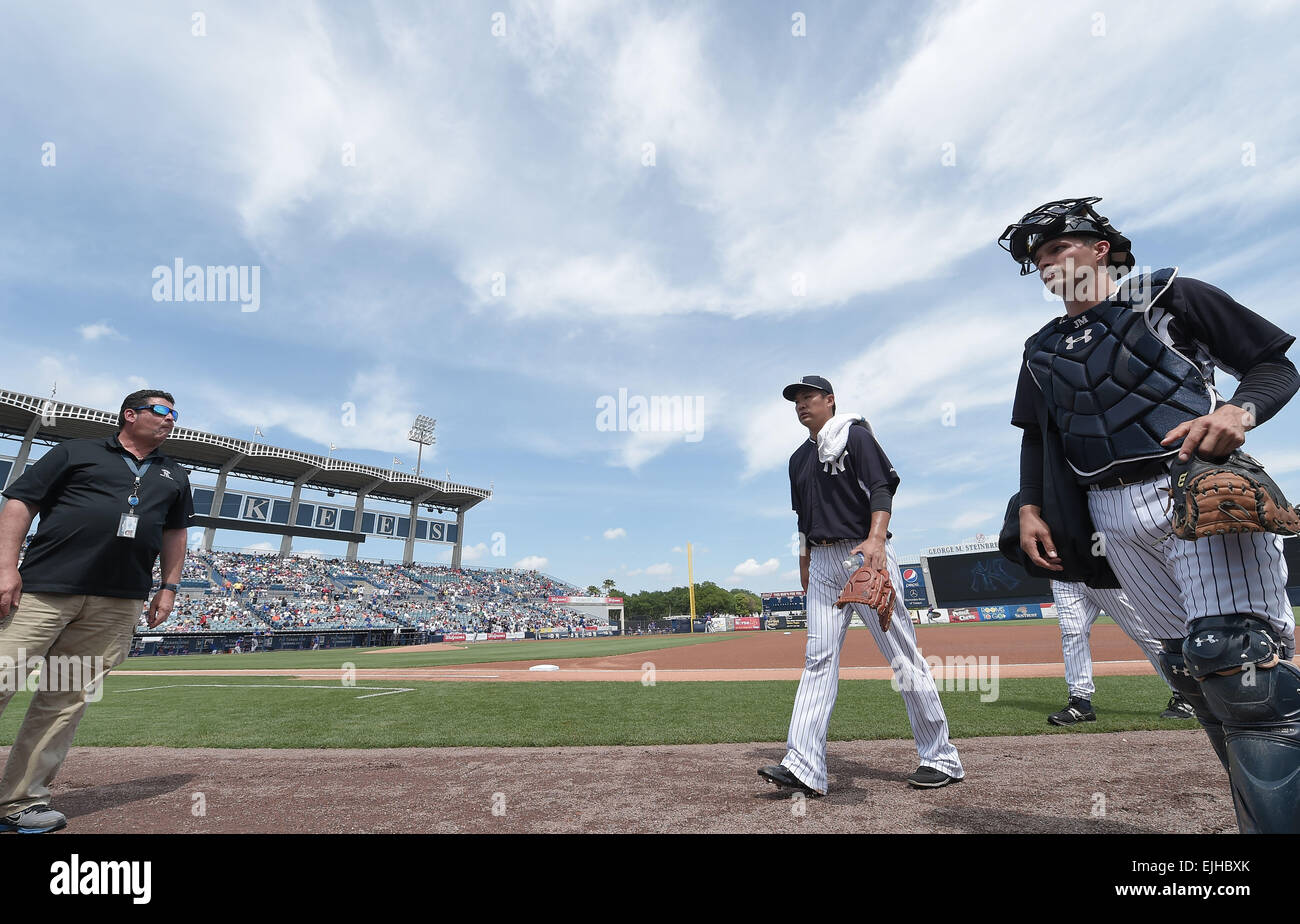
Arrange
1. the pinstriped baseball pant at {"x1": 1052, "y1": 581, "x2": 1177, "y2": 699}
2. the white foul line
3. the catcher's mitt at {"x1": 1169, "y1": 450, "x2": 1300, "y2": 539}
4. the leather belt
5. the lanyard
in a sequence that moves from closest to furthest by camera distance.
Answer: the catcher's mitt at {"x1": 1169, "y1": 450, "x2": 1300, "y2": 539} < the leather belt < the lanyard < the pinstriped baseball pant at {"x1": 1052, "y1": 581, "x2": 1177, "y2": 699} < the white foul line

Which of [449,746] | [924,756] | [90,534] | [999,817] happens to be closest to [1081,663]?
[924,756]

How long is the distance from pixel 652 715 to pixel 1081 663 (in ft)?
12.6

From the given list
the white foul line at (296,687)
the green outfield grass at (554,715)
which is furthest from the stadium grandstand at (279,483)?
the green outfield grass at (554,715)

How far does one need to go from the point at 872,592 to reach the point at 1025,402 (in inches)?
43.7

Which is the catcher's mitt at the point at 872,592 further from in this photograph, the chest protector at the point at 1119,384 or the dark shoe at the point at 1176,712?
the dark shoe at the point at 1176,712

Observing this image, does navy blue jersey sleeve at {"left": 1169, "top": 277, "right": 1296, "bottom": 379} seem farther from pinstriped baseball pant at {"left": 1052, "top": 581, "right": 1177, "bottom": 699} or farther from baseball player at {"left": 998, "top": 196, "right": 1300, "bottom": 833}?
pinstriped baseball pant at {"left": 1052, "top": 581, "right": 1177, "bottom": 699}

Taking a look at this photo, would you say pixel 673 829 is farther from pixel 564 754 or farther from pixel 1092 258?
pixel 1092 258

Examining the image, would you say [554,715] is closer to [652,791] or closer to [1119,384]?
[652,791]

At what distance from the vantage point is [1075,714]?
16.4 feet

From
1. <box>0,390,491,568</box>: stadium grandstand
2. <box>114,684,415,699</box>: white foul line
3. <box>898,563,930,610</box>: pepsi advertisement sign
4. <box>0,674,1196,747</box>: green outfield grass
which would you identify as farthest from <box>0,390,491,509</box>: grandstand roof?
<box>898,563,930,610</box>: pepsi advertisement sign

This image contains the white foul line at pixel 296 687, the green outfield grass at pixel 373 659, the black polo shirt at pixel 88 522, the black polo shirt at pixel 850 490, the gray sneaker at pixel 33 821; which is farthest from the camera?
the green outfield grass at pixel 373 659

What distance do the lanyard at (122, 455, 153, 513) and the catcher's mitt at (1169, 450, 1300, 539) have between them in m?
4.46

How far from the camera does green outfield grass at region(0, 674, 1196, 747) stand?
4938mm

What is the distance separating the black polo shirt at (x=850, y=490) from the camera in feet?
11.2
